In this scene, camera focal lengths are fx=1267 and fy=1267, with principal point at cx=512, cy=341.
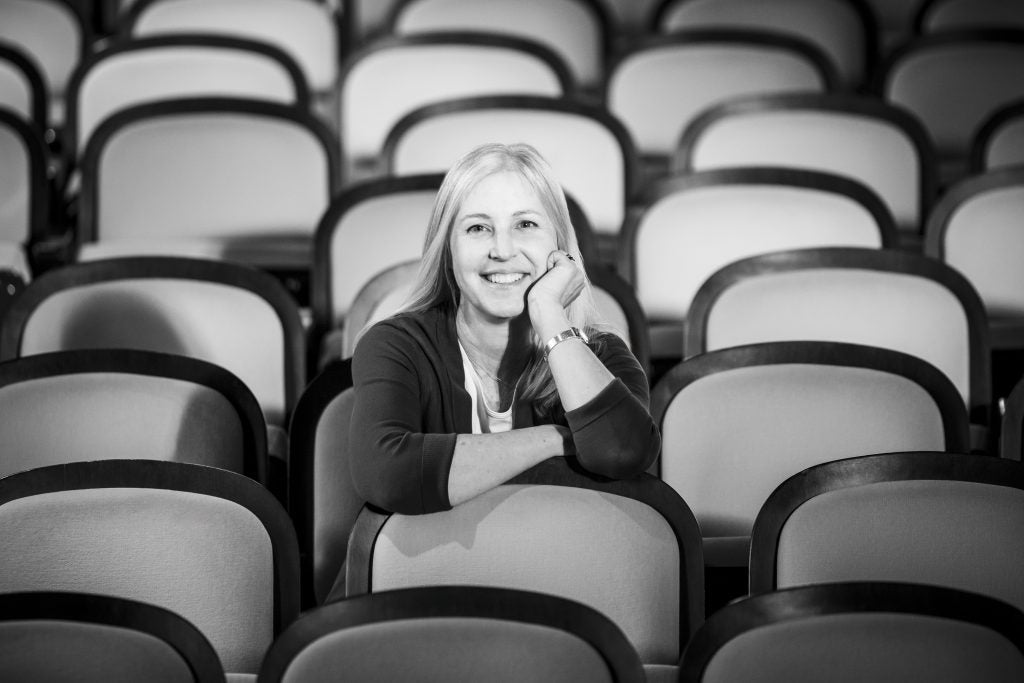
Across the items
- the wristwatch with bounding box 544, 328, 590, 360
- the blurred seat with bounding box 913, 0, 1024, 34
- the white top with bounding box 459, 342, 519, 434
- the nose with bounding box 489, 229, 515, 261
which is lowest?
the white top with bounding box 459, 342, 519, 434

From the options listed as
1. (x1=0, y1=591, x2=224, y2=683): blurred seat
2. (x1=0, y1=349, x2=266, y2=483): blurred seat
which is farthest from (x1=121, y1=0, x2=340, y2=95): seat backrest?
(x1=0, y1=591, x2=224, y2=683): blurred seat

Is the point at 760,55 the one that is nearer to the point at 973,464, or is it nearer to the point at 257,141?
the point at 257,141

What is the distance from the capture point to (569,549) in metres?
1.13

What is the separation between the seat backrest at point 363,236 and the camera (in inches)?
75.2

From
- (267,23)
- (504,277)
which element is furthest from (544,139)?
(267,23)

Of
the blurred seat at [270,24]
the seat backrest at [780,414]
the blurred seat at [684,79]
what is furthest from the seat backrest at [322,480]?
the blurred seat at [270,24]

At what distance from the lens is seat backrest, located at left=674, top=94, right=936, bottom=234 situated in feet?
7.57

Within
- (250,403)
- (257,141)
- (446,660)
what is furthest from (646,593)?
(257,141)

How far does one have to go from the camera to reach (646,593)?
1139 mm

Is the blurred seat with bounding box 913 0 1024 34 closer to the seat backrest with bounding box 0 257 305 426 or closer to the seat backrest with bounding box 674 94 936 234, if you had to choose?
the seat backrest with bounding box 674 94 936 234

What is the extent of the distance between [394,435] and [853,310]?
76 centimetres

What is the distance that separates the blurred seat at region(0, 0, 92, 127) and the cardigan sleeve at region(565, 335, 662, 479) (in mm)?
2226

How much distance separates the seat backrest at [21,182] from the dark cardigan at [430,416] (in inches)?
46.0

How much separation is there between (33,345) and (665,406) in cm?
81
